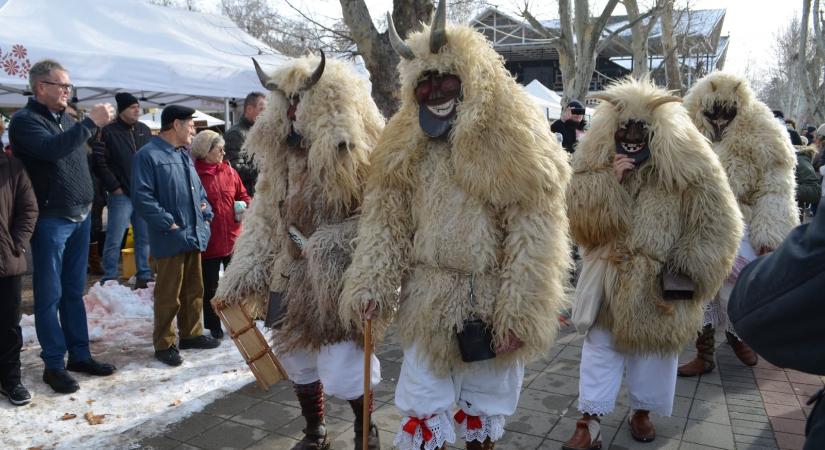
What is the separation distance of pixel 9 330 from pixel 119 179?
3440 mm

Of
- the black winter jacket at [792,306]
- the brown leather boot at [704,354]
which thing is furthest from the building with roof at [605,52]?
the black winter jacket at [792,306]

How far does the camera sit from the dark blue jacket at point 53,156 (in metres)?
4.04

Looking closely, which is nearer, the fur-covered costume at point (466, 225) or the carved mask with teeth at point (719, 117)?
the fur-covered costume at point (466, 225)

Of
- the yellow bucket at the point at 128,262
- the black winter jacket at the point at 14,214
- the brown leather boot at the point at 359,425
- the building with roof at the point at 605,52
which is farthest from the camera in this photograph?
the building with roof at the point at 605,52

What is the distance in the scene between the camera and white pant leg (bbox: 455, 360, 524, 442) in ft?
9.19

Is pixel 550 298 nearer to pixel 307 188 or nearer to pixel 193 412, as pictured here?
pixel 307 188

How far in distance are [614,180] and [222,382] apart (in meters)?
3.09

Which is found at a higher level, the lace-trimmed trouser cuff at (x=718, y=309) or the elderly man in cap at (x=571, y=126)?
the elderly man in cap at (x=571, y=126)

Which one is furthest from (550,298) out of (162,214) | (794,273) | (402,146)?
(162,214)

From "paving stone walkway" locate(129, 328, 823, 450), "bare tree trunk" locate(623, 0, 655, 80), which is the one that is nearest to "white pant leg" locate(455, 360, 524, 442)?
"paving stone walkway" locate(129, 328, 823, 450)

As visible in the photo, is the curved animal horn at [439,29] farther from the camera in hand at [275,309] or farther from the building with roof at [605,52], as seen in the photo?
the building with roof at [605,52]

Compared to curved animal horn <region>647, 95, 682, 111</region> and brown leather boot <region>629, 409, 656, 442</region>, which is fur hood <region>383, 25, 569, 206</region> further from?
brown leather boot <region>629, 409, 656, 442</region>

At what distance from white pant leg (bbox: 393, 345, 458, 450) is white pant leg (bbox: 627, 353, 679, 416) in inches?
50.2

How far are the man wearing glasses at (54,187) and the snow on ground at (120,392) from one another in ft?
0.72
